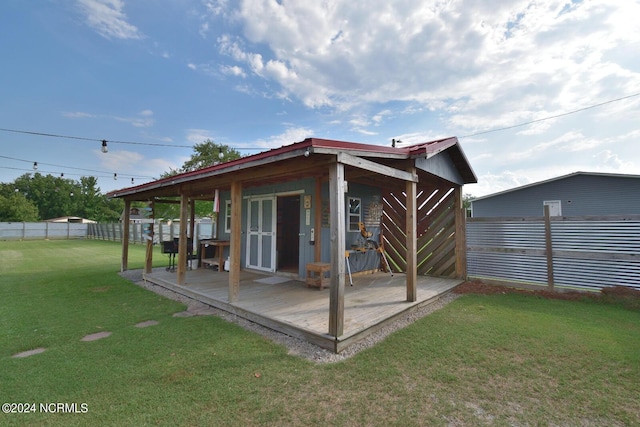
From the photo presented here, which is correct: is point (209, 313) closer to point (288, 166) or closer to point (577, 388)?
point (288, 166)

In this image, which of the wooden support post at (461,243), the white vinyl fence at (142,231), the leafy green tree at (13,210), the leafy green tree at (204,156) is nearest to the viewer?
the wooden support post at (461,243)

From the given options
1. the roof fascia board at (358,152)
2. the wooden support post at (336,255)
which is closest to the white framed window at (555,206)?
the roof fascia board at (358,152)

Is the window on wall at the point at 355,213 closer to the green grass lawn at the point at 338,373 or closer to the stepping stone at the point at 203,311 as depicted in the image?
the green grass lawn at the point at 338,373

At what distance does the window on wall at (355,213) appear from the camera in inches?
249

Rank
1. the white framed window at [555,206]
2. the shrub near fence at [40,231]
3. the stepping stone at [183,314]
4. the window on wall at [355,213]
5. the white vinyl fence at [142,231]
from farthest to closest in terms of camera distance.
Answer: the shrub near fence at [40,231]
the white vinyl fence at [142,231]
the white framed window at [555,206]
the window on wall at [355,213]
the stepping stone at [183,314]

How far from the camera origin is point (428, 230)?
6828 millimetres

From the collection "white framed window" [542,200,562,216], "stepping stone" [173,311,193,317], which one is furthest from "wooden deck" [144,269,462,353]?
"white framed window" [542,200,562,216]

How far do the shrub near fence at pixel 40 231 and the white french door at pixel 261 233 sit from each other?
25.8m

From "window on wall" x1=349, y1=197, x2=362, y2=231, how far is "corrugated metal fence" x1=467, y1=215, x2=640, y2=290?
2462 mm

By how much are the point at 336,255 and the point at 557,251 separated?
4.81 meters

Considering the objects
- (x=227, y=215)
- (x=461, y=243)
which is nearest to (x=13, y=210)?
(x=227, y=215)

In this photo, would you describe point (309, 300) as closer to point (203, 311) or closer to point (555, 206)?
point (203, 311)

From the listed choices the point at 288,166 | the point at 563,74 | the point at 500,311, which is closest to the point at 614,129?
the point at 563,74

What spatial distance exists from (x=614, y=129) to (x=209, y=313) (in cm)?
1287
